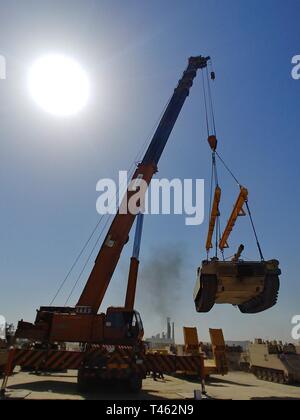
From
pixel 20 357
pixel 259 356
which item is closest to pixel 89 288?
pixel 20 357

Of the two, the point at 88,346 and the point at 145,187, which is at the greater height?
the point at 145,187

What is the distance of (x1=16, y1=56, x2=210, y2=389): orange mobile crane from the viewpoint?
13.3 meters

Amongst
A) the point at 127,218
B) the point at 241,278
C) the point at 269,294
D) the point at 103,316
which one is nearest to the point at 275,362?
the point at 269,294

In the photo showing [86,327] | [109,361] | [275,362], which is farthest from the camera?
[275,362]

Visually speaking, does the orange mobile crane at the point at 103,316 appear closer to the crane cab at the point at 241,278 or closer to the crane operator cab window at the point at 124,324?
the crane operator cab window at the point at 124,324

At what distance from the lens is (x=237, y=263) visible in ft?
40.8

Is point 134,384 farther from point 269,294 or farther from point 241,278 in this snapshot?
point 269,294

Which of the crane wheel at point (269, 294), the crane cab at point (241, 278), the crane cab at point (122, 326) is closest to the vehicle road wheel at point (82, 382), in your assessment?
the crane cab at point (122, 326)

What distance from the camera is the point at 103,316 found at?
44.5 feet

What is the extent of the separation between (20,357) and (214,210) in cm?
892

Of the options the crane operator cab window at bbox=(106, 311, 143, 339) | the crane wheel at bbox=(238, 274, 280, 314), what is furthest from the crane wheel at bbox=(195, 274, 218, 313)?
the crane operator cab window at bbox=(106, 311, 143, 339)
